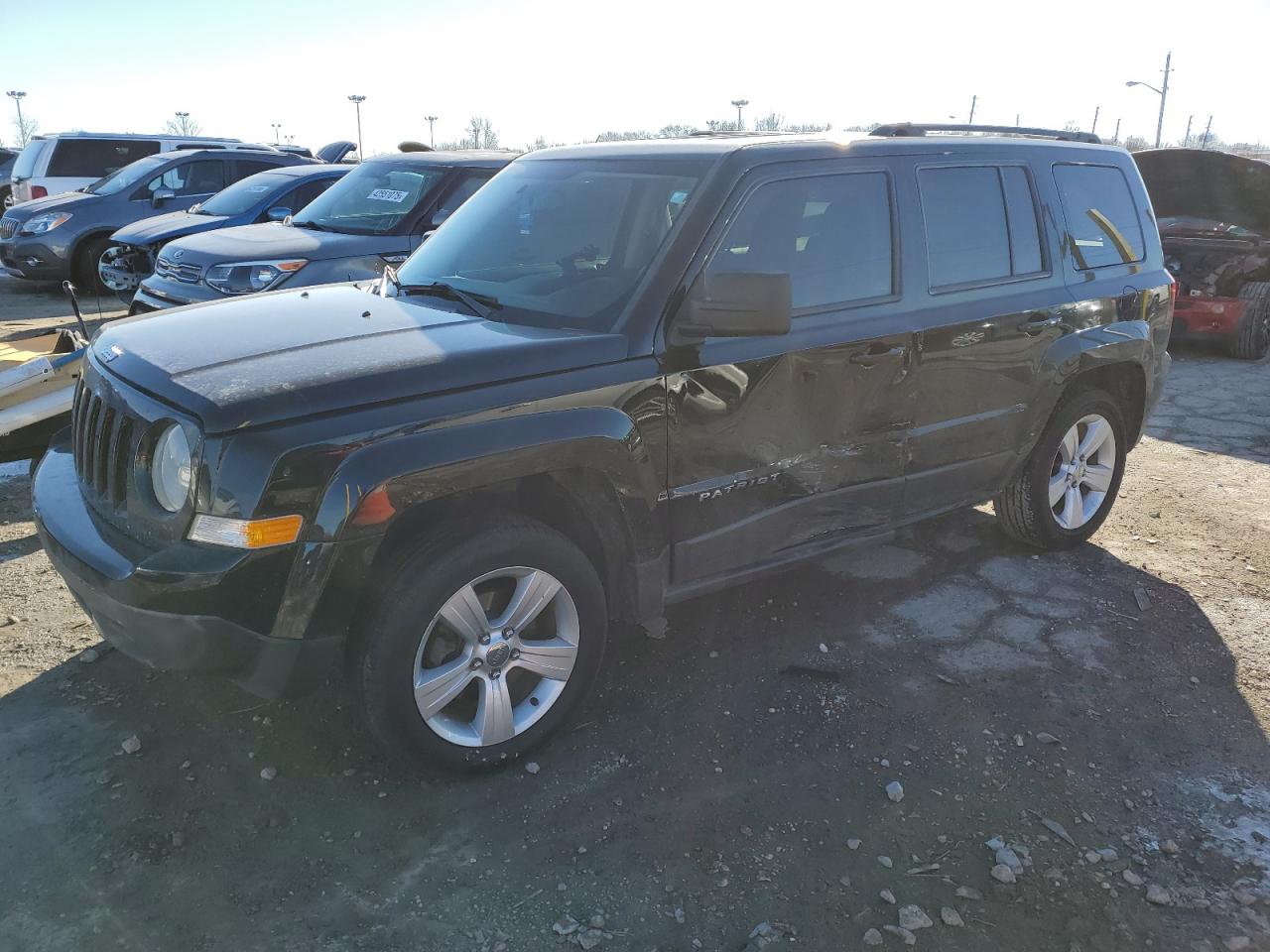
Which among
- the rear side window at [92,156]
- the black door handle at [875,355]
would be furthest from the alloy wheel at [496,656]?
the rear side window at [92,156]

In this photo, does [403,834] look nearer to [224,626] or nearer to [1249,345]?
[224,626]

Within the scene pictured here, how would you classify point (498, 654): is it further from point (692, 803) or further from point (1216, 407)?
point (1216, 407)

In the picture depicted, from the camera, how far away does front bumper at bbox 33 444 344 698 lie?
2.54m

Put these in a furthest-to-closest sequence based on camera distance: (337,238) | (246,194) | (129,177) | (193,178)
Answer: (193,178)
(129,177)
(246,194)
(337,238)

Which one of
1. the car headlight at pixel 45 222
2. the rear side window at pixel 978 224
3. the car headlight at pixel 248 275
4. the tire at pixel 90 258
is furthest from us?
the tire at pixel 90 258

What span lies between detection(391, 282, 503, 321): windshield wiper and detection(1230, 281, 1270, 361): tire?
9.04 m

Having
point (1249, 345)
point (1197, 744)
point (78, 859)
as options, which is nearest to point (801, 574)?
point (1197, 744)

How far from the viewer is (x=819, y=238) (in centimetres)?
355

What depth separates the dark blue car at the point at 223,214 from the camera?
377 inches

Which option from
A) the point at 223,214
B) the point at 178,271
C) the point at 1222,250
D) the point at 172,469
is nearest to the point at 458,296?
the point at 172,469

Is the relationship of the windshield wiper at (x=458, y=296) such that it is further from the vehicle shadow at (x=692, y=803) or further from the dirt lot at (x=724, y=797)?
the dirt lot at (x=724, y=797)

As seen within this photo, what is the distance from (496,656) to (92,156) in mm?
14271

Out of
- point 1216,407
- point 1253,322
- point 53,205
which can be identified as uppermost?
point 53,205

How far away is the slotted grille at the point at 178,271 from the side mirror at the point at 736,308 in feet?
18.2
